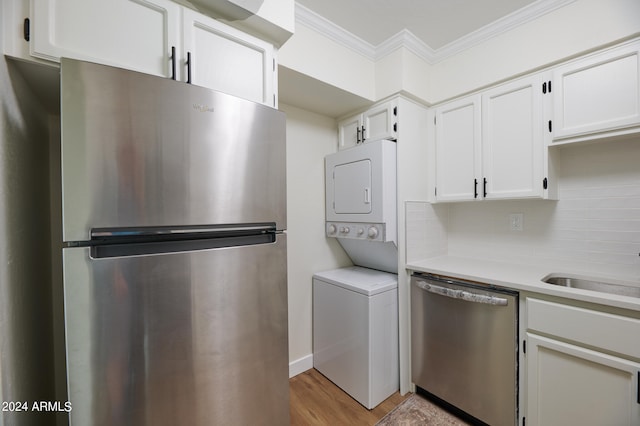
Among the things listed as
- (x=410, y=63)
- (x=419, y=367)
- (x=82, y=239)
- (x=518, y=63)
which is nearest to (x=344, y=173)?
(x=410, y=63)

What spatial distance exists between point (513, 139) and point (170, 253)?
213 centimetres

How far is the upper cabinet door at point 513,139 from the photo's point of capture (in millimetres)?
1685

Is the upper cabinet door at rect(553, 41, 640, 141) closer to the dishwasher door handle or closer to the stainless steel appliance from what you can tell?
the dishwasher door handle

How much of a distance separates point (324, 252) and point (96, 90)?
6.24 feet

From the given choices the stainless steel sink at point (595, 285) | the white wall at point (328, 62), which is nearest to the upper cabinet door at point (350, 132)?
the white wall at point (328, 62)

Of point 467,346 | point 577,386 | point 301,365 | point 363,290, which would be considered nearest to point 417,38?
point 363,290

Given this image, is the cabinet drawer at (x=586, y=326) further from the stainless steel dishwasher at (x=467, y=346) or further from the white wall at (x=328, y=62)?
the white wall at (x=328, y=62)

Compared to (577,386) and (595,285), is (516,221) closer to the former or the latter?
(595,285)

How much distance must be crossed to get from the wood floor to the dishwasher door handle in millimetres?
848

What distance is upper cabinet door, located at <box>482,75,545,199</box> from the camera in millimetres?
1685

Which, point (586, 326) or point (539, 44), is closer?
point (586, 326)

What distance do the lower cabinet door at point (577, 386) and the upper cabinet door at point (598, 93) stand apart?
1.21 metres

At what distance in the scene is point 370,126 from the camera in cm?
216

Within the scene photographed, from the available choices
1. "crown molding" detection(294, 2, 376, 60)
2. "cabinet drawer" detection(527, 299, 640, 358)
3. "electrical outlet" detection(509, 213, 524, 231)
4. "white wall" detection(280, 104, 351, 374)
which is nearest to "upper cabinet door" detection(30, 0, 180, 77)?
"crown molding" detection(294, 2, 376, 60)
